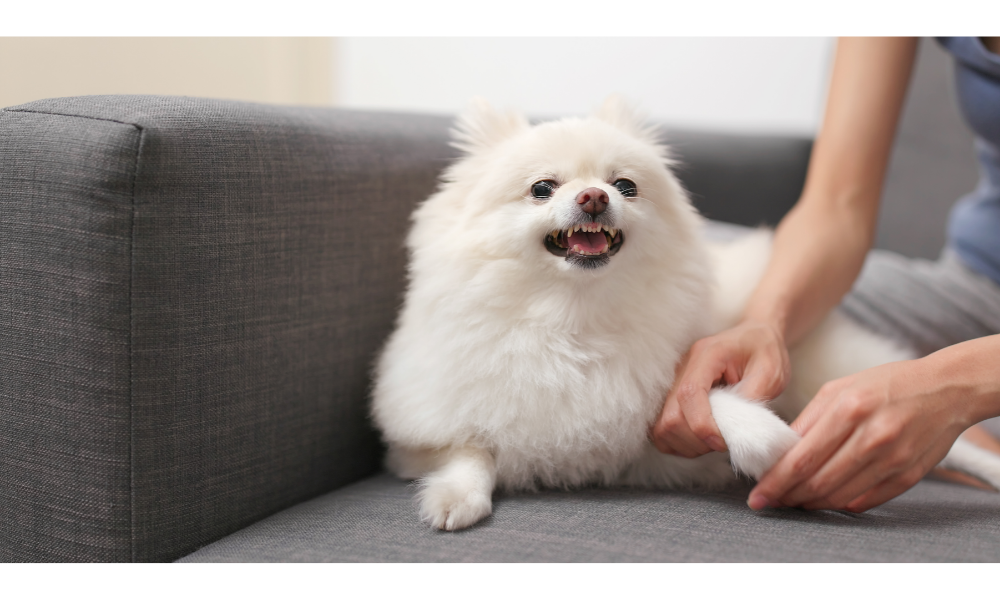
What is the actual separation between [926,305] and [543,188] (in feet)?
3.78

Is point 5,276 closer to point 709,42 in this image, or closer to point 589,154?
point 589,154

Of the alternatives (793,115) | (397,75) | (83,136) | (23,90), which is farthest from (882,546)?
(397,75)

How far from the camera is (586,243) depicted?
0.97 metres

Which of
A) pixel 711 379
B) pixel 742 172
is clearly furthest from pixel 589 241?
pixel 742 172

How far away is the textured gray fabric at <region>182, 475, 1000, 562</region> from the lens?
799 mm

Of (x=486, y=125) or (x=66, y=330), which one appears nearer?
(x=66, y=330)

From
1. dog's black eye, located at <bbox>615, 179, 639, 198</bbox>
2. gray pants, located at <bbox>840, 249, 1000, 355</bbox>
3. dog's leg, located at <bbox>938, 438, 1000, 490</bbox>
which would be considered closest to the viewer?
dog's black eye, located at <bbox>615, 179, 639, 198</bbox>

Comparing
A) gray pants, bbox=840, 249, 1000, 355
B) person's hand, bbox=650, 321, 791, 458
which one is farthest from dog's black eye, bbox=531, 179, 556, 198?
gray pants, bbox=840, 249, 1000, 355

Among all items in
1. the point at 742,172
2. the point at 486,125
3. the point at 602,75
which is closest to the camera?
the point at 486,125

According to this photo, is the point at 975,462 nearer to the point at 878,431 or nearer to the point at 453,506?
the point at 878,431

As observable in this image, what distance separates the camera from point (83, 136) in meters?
0.82

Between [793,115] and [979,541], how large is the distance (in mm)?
2099

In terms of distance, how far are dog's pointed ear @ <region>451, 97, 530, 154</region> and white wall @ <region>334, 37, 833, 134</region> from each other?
4.59ft

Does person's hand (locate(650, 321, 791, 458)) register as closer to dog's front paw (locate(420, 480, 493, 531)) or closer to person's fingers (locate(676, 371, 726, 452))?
person's fingers (locate(676, 371, 726, 452))
